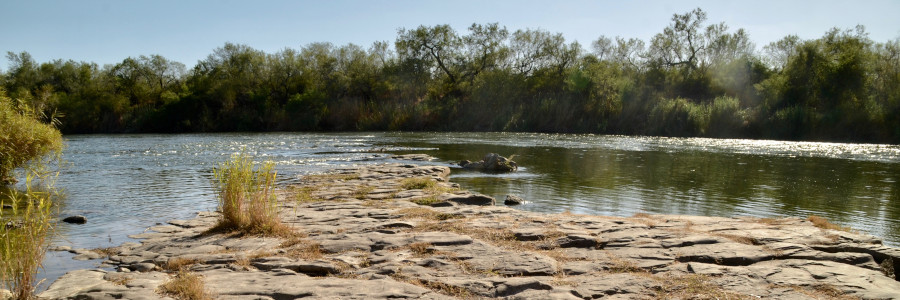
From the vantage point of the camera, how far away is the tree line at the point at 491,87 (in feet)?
147

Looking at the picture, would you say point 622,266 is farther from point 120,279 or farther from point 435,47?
point 435,47

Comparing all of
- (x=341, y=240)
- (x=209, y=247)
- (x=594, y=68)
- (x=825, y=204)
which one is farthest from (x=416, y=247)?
(x=594, y=68)

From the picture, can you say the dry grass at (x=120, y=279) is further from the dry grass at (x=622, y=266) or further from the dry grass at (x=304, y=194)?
the dry grass at (x=304, y=194)

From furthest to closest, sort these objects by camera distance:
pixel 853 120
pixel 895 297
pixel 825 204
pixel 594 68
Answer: pixel 594 68 → pixel 853 120 → pixel 825 204 → pixel 895 297

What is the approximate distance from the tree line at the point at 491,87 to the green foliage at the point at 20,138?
4324 centimetres

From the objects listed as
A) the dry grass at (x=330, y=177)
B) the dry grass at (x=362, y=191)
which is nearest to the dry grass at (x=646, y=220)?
the dry grass at (x=362, y=191)

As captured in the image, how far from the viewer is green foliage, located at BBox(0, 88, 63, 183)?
48.0 feet

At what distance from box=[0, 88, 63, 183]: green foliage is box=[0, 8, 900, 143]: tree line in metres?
43.2

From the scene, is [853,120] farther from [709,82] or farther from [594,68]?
[594,68]

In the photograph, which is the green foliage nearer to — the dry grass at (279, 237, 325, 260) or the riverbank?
the riverbank

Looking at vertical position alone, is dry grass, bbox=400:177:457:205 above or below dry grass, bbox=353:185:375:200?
above

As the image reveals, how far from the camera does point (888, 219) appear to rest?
11.2m

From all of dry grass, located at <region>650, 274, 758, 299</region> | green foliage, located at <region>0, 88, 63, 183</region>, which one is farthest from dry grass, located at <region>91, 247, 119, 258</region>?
green foliage, located at <region>0, 88, 63, 183</region>

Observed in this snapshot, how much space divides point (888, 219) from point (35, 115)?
20.9 m
